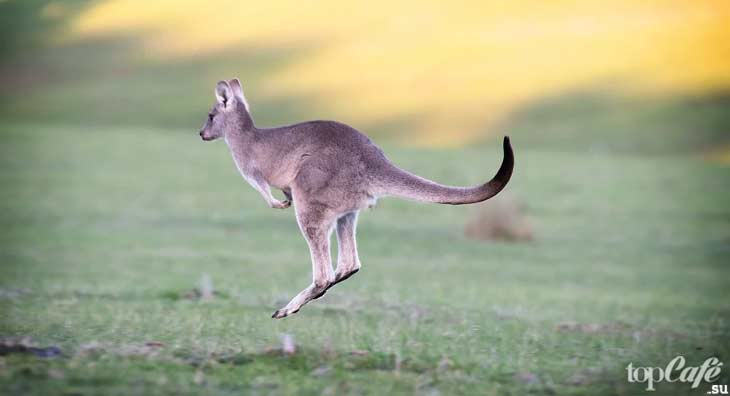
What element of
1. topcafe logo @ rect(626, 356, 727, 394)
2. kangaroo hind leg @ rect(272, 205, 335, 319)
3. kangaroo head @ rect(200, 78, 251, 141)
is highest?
kangaroo head @ rect(200, 78, 251, 141)

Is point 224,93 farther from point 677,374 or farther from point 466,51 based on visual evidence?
point 466,51

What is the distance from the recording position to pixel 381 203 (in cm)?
4672

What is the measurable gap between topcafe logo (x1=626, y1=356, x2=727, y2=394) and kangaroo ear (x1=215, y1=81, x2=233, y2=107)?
441 centimetres

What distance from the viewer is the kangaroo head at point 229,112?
815cm

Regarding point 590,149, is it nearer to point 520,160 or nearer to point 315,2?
point 520,160

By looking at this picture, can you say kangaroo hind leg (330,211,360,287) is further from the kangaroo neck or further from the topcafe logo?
the topcafe logo

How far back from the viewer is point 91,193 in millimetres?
44750

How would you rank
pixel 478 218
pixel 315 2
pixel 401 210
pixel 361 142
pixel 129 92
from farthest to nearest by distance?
pixel 315 2, pixel 129 92, pixel 401 210, pixel 478 218, pixel 361 142

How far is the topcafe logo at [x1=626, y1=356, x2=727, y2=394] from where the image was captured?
9.70 metres

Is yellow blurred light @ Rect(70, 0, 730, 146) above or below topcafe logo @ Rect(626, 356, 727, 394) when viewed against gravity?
above

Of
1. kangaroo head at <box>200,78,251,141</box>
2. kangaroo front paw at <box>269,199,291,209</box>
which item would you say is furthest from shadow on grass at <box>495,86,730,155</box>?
kangaroo front paw at <box>269,199,291,209</box>

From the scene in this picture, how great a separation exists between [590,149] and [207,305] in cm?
4195

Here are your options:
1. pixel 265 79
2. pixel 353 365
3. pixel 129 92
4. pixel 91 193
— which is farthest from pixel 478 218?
pixel 353 365

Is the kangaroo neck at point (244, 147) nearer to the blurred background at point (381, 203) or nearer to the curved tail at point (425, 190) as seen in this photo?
the curved tail at point (425, 190)
